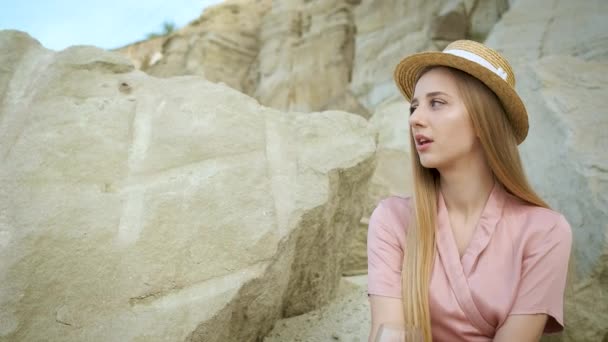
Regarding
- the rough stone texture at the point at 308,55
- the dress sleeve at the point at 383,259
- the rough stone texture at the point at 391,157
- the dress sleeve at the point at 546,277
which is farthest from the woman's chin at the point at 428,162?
the rough stone texture at the point at 308,55

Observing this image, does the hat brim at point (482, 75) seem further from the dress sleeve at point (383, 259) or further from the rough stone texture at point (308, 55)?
the rough stone texture at point (308, 55)

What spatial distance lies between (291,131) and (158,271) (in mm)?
902

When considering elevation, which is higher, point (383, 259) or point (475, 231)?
point (475, 231)

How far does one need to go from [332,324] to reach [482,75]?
1439mm

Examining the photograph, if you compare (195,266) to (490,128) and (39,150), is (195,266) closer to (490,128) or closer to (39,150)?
(39,150)

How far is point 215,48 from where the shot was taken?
32.5 feet

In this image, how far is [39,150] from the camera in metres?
1.94

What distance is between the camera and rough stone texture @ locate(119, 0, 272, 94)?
986 cm

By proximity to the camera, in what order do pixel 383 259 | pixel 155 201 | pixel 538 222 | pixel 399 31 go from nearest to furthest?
pixel 538 222, pixel 383 259, pixel 155 201, pixel 399 31

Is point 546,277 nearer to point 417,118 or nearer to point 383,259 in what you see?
point 383,259

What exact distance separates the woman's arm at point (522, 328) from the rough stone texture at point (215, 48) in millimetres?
9123

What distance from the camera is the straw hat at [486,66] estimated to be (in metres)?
1.36

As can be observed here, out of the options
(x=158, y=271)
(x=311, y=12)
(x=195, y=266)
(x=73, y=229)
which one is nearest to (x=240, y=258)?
(x=195, y=266)

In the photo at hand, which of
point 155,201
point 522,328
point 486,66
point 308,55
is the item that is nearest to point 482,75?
point 486,66
